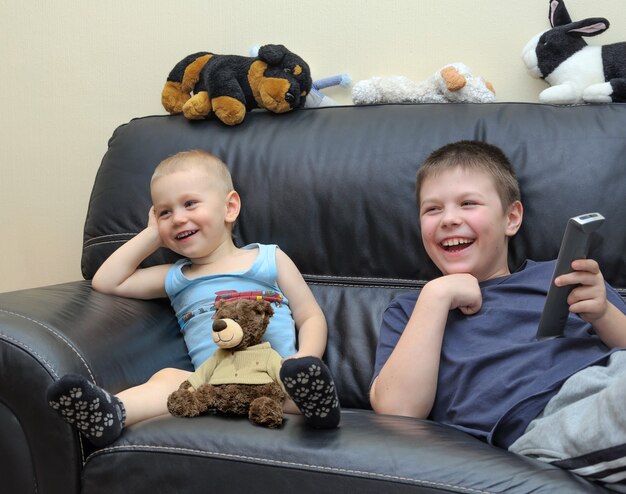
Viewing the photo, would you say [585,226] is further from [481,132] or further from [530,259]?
[481,132]

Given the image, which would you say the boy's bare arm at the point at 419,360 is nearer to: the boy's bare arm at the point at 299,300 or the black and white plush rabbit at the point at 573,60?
the boy's bare arm at the point at 299,300

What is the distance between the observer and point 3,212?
234 cm

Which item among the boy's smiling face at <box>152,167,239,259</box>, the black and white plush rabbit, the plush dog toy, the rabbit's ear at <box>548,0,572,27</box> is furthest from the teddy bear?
the rabbit's ear at <box>548,0,572,27</box>

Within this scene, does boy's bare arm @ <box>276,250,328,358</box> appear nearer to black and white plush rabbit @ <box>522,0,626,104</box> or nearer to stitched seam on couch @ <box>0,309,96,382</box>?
stitched seam on couch @ <box>0,309,96,382</box>

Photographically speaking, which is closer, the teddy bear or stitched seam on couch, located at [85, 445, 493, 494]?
stitched seam on couch, located at [85, 445, 493, 494]

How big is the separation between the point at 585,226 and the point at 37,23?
1.74m

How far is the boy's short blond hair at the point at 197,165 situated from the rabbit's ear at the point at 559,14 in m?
0.81

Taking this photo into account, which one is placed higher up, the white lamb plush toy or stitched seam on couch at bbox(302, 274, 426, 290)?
the white lamb plush toy

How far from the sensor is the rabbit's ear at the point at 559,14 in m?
1.72

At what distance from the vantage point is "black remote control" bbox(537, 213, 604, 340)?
1115 mm

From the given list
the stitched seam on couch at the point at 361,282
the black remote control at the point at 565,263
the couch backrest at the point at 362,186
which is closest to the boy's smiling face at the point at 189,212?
the couch backrest at the point at 362,186

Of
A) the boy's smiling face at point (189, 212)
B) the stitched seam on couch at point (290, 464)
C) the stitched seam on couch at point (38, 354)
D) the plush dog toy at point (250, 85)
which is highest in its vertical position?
the plush dog toy at point (250, 85)

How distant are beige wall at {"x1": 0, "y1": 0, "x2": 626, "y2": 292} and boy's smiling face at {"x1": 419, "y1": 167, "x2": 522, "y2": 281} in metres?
0.52

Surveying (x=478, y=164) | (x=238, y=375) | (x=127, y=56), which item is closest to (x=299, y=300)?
(x=238, y=375)
